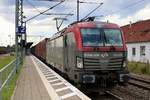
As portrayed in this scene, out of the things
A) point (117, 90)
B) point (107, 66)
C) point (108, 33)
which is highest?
point (108, 33)

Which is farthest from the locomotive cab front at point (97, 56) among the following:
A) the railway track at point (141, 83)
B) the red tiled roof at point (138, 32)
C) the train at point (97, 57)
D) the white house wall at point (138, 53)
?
the red tiled roof at point (138, 32)

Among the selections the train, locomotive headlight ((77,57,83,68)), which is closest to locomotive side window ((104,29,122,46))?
the train

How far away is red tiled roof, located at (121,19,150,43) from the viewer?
4538cm

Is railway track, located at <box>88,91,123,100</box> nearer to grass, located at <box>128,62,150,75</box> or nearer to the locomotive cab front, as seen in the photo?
the locomotive cab front

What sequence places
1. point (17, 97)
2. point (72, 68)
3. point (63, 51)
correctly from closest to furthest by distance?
point (17, 97), point (72, 68), point (63, 51)

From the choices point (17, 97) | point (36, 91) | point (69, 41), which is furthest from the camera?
point (69, 41)

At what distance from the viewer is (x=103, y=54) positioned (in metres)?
15.9

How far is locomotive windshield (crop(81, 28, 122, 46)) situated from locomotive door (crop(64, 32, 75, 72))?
68 cm

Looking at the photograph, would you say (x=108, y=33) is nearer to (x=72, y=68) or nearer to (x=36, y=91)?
(x=72, y=68)

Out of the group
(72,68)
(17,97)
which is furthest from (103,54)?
(17,97)

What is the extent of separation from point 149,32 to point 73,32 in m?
29.7

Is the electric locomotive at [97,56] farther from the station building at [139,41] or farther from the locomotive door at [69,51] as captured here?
the station building at [139,41]

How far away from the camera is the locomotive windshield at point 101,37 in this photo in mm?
16375

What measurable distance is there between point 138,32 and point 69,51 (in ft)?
107
